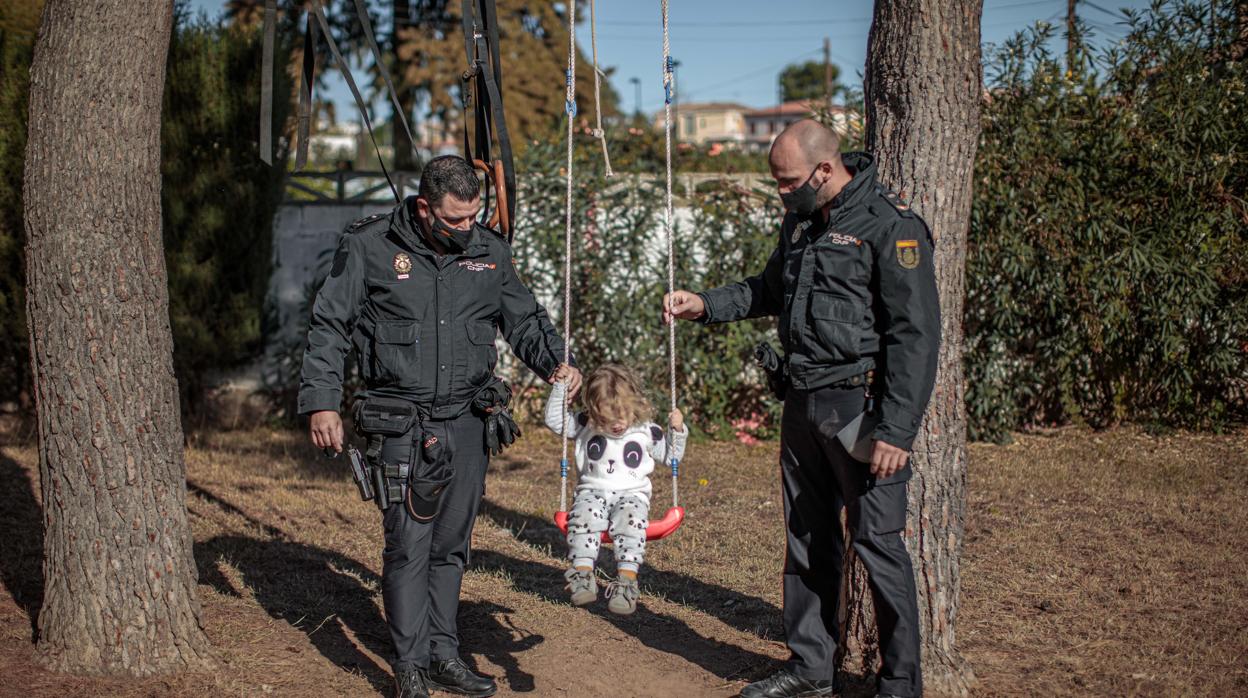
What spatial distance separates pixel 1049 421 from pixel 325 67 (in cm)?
1748

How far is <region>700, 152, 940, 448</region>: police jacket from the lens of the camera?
12.1 ft

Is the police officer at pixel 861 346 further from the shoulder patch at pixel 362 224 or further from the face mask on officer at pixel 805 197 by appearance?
the shoulder patch at pixel 362 224

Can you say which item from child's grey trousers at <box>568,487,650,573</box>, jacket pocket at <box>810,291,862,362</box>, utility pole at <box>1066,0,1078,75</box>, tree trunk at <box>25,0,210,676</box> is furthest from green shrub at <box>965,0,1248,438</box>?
tree trunk at <box>25,0,210,676</box>

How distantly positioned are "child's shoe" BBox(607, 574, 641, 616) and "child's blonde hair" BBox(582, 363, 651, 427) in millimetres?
719

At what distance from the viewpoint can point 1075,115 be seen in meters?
9.47

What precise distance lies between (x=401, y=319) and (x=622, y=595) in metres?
1.38

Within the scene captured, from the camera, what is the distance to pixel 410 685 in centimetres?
421

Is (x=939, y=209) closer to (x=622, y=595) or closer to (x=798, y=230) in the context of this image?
(x=798, y=230)

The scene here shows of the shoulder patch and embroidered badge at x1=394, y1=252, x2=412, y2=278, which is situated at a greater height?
the shoulder patch

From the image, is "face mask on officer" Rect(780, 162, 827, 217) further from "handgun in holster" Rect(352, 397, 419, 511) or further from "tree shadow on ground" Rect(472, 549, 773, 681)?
"tree shadow on ground" Rect(472, 549, 773, 681)

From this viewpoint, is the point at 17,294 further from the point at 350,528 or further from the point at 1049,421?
the point at 1049,421

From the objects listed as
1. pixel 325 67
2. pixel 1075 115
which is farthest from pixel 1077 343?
pixel 325 67

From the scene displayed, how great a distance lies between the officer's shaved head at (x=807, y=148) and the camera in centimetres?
388

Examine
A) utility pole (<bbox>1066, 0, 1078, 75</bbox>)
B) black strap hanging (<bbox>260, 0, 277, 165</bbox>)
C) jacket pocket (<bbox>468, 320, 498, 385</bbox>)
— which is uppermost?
utility pole (<bbox>1066, 0, 1078, 75</bbox>)
